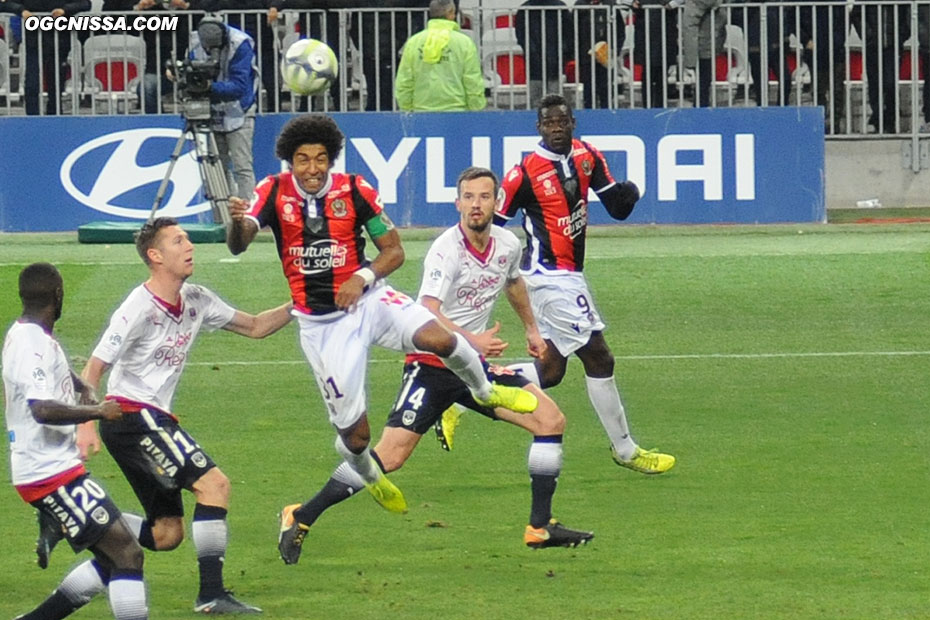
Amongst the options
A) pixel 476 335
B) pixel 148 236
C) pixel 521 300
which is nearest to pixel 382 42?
pixel 521 300

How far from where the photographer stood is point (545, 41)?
2156cm

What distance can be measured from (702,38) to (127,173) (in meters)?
6.57

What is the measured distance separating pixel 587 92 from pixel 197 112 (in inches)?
178

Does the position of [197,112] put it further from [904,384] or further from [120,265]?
[904,384]

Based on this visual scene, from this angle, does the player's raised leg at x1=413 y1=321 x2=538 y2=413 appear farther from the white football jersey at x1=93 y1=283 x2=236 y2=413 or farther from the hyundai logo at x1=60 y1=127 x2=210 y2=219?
the hyundai logo at x1=60 y1=127 x2=210 y2=219

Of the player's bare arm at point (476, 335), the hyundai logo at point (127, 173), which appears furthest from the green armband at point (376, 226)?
the hyundai logo at point (127, 173)

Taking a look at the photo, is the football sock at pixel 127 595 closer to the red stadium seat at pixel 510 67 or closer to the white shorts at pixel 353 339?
the white shorts at pixel 353 339

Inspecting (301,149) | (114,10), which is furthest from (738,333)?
(114,10)

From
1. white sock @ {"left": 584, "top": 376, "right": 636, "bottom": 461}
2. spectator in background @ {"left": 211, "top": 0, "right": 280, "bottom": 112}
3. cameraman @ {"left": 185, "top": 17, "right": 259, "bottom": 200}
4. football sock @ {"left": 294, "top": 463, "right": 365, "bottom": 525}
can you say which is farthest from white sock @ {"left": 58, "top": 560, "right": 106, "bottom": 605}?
spectator in background @ {"left": 211, "top": 0, "right": 280, "bottom": 112}

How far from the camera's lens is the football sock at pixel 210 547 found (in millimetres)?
7641

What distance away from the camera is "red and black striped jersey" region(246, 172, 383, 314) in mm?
8844

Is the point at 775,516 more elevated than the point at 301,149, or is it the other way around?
the point at 301,149

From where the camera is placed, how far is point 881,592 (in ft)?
25.8

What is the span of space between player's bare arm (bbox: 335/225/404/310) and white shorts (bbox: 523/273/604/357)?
160cm
